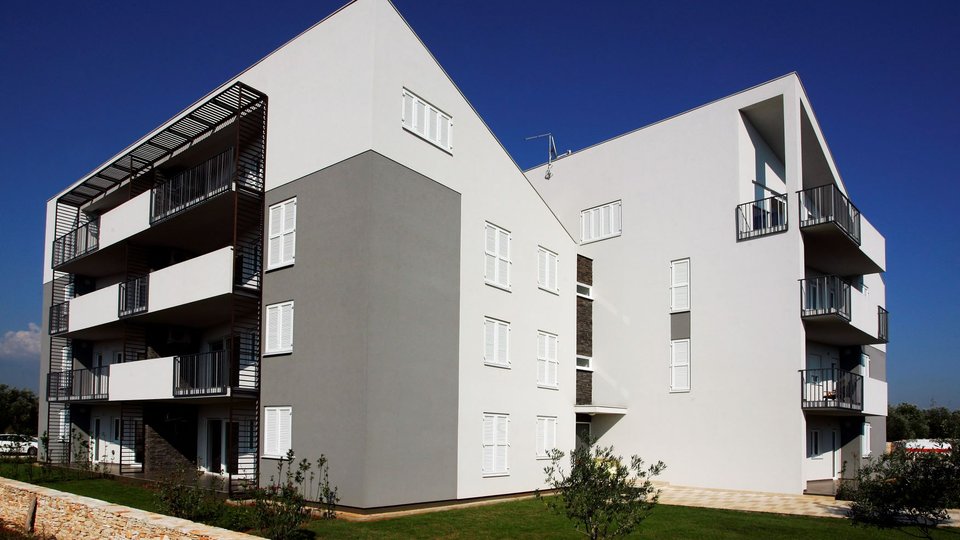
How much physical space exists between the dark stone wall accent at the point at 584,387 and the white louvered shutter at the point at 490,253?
6.71m

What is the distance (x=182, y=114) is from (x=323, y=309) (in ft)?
33.7

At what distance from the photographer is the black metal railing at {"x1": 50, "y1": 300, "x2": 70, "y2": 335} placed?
95.8 ft

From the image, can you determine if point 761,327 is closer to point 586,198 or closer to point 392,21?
point 586,198

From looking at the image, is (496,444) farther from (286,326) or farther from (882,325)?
(882,325)

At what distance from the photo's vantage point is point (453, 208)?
20734 mm

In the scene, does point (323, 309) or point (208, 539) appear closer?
point (208, 539)

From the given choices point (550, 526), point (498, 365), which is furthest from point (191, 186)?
point (550, 526)

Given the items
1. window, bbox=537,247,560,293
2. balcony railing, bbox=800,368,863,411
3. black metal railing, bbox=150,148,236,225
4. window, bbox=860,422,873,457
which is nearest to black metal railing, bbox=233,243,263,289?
black metal railing, bbox=150,148,236,225

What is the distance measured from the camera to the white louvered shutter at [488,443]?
68.4 feet

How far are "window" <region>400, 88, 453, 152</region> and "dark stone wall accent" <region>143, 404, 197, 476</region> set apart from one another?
13.6m

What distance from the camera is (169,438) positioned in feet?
83.8

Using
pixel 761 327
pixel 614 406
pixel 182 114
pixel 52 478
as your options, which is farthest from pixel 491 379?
pixel 52 478

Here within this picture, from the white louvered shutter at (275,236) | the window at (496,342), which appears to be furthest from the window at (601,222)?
the white louvered shutter at (275,236)

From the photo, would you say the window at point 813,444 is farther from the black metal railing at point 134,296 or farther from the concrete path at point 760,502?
the black metal railing at point 134,296
